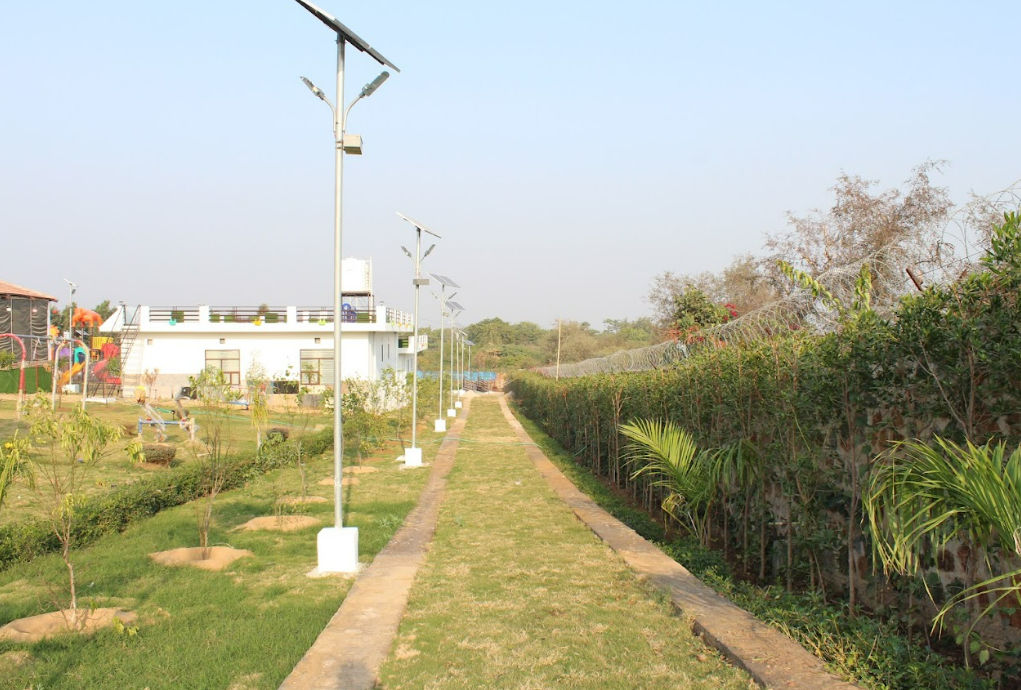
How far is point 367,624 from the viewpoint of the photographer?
4.93 m

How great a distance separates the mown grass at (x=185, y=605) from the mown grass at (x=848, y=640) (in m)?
2.95

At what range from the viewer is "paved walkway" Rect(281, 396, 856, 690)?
12.8 feet

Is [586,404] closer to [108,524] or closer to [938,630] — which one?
[108,524]

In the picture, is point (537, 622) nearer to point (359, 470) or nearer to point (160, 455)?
point (359, 470)

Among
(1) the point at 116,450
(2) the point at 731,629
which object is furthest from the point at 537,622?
(1) the point at 116,450

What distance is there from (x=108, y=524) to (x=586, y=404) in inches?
415

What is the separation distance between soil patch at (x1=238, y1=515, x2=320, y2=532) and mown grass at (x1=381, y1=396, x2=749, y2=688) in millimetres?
1583

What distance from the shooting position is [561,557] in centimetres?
682

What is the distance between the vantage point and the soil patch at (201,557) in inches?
262

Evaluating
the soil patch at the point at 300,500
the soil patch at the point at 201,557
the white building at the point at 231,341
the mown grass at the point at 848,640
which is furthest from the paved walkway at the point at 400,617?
the white building at the point at 231,341

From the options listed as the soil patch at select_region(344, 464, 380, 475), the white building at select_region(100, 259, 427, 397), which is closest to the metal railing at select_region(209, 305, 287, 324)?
the white building at select_region(100, 259, 427, 397)

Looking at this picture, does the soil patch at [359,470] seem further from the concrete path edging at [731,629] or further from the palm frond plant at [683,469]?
the palm frond plant at [683,469]

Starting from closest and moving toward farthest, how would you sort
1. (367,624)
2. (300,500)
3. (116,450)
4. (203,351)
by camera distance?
(367,624) → (116,450) → (300,500) → (203,351)

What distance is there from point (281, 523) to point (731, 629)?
5591mm
